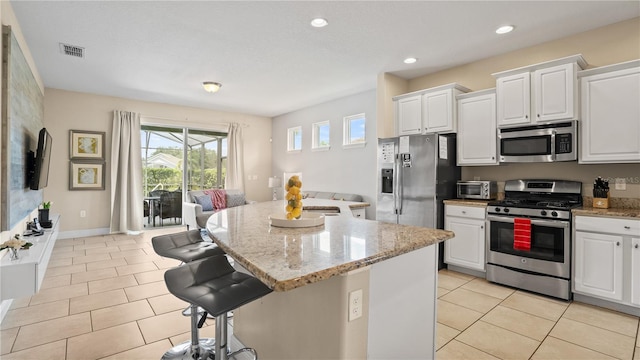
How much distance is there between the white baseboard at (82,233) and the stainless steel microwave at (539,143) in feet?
22.8

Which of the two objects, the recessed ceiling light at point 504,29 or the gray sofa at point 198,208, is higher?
the recessed ceiling light at point 504,29

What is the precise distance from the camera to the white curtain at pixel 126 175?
20.0 ft

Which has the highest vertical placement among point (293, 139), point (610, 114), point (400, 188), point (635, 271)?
point (293, 139)

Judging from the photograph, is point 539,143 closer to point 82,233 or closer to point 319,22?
point 319,22

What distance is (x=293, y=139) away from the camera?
770cm

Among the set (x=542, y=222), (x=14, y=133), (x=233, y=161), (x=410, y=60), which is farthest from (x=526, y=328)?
(x=233, y=161)

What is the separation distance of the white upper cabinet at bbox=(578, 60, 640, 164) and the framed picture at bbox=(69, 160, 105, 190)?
7.49m

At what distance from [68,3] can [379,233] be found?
343cm

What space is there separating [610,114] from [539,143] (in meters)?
0.60

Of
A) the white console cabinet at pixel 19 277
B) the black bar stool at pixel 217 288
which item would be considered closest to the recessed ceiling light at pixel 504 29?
the black bar stool at pixel 217 288

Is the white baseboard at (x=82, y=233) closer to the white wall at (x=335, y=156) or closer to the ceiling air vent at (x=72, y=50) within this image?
the ceiling air vent at (x=72, y=50)

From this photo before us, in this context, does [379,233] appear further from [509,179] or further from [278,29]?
[509,179]

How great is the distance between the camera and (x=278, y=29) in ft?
10.8

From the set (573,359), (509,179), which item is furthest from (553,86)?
(573,359)
